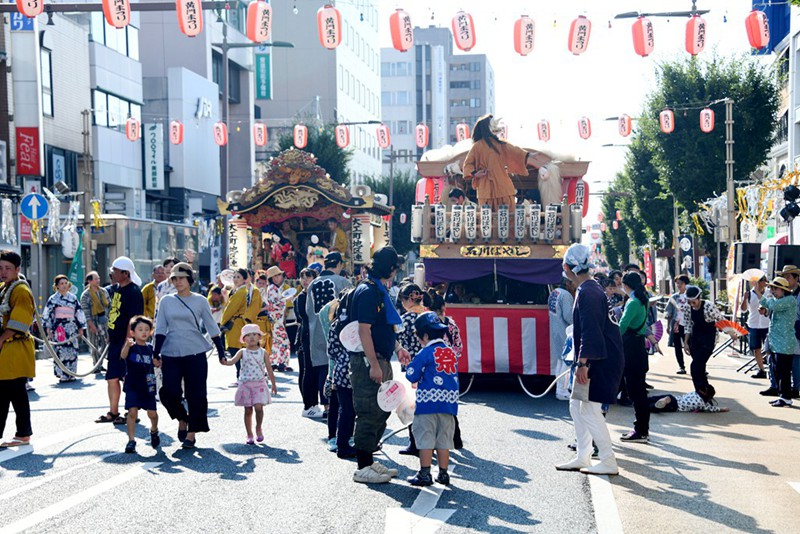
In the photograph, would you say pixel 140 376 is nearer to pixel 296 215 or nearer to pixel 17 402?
pixel 17 402

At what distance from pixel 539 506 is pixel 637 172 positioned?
43741 millimetres

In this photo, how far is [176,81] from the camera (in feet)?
154

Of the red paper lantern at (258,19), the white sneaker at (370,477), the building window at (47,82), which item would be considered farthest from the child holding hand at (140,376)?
the building window at (47,82)

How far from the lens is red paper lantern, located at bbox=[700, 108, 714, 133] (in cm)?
3036

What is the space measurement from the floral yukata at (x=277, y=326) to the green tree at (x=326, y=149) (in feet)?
120

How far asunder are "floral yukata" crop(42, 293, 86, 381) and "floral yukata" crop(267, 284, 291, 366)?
3130mm

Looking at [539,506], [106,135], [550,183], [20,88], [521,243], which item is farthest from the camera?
[106,135]

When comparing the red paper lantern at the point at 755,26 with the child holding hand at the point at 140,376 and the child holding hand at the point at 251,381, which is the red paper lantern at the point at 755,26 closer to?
the child holding hand at the point at 251,381

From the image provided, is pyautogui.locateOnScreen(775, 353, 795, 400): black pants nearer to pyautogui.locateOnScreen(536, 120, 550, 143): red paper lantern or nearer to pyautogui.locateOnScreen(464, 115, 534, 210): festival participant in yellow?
pyautogui.locateOnScreen(464, 115, 534, 210): festival participant in yellow

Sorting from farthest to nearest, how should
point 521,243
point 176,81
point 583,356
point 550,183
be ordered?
point 176,81 < point 550,183 < point 521,243 < point 583,356

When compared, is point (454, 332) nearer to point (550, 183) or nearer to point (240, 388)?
point (240, 388)

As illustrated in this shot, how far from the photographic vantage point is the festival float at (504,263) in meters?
13.5

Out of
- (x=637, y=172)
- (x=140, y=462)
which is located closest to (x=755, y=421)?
(x=140, y=462)

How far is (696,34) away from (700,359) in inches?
304
